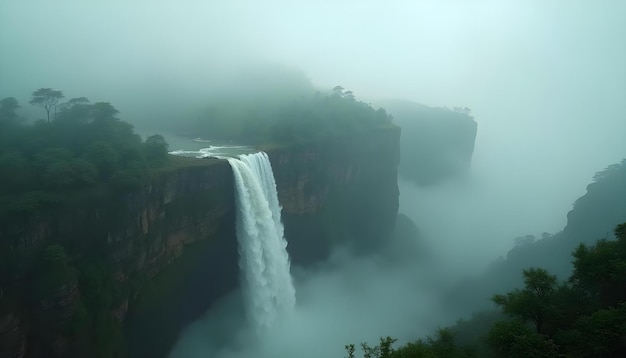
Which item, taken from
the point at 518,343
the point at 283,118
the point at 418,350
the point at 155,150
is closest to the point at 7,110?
the point at 155,150

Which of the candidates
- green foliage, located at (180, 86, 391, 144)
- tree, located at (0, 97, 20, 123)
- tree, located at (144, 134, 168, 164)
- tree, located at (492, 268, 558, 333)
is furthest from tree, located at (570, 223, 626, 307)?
tree, located at (0, 97, 20, 123)

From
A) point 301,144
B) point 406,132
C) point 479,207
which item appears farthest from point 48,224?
point 479,207

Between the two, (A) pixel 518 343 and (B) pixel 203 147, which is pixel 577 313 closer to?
(A) pixel 518 343

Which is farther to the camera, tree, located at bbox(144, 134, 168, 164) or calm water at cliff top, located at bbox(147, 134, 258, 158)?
calm water at cliff top, located at bbox(147, 134, 258, 158)

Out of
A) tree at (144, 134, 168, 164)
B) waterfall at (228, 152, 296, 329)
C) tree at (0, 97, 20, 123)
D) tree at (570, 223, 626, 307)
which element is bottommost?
waterfall at (228, 152, 296, 329)

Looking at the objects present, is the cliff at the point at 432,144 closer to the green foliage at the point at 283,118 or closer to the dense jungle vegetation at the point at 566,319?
the green foliage at the point at 283,118

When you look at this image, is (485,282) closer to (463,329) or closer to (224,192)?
(463,329)

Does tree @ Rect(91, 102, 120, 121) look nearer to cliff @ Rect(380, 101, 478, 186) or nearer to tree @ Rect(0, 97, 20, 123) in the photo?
tree @ Rect(0, 97, 20, 123)
